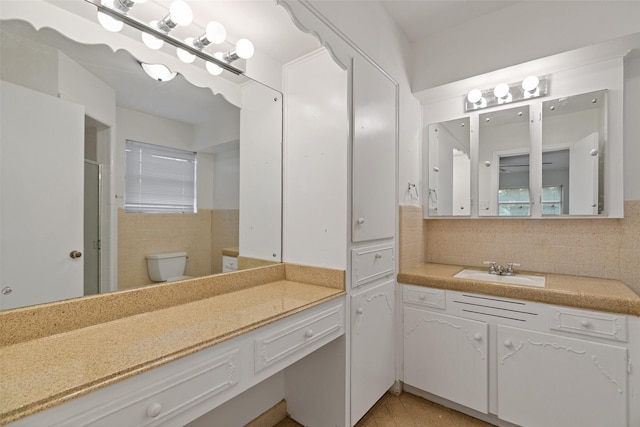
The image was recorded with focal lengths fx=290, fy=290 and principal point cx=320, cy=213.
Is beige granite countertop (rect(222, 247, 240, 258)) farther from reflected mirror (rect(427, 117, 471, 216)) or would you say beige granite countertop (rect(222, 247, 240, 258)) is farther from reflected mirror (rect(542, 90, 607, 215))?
reflected mirror (rect(542, 90, 607, 215))

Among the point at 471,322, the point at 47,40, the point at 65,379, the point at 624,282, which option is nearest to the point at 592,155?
the point at 624,282

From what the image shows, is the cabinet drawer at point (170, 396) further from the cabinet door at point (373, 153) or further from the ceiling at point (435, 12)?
the ceiling at point (435, 12)

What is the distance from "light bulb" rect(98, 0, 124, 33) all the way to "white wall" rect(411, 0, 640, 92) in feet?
6.41

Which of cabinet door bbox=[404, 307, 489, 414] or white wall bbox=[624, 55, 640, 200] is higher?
white wall bbox=[624, 55, 640, 200]

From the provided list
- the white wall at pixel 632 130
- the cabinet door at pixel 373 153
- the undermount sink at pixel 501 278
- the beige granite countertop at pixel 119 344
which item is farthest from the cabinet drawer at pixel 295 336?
the white wall at pixel 632 130

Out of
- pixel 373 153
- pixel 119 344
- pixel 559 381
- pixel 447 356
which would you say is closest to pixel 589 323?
pixel 559 381

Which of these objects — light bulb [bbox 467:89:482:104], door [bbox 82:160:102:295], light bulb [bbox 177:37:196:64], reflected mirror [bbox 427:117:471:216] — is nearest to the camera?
door [bbox 82:160:102:295]

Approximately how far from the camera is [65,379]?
0.71 m

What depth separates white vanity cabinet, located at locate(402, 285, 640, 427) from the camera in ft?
4.81

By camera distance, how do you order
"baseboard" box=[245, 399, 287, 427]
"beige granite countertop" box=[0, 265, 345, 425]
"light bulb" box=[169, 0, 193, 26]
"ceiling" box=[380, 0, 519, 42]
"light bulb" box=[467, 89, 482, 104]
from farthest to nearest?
"light bulb" box=[467, 89, 482, 104] < "ceiling" box=[380, 0, 519, 42] < "baseboard" box=[245, 399, 287, 427] < "light bulb" box=[169, 0, 193, 26] < "beige granite countertop" box=[0, 265, 345, 425]

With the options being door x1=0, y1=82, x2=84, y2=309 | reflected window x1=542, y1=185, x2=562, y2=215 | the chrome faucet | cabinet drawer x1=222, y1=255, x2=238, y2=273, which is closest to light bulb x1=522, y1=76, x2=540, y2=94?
reflected window x1=542, y1=185, x2=562, y2=215

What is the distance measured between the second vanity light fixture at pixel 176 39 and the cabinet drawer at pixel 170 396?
1377 millimetres

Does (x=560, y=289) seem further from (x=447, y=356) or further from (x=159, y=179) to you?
(x=159, y=179)

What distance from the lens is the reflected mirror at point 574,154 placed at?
183 centimetres
